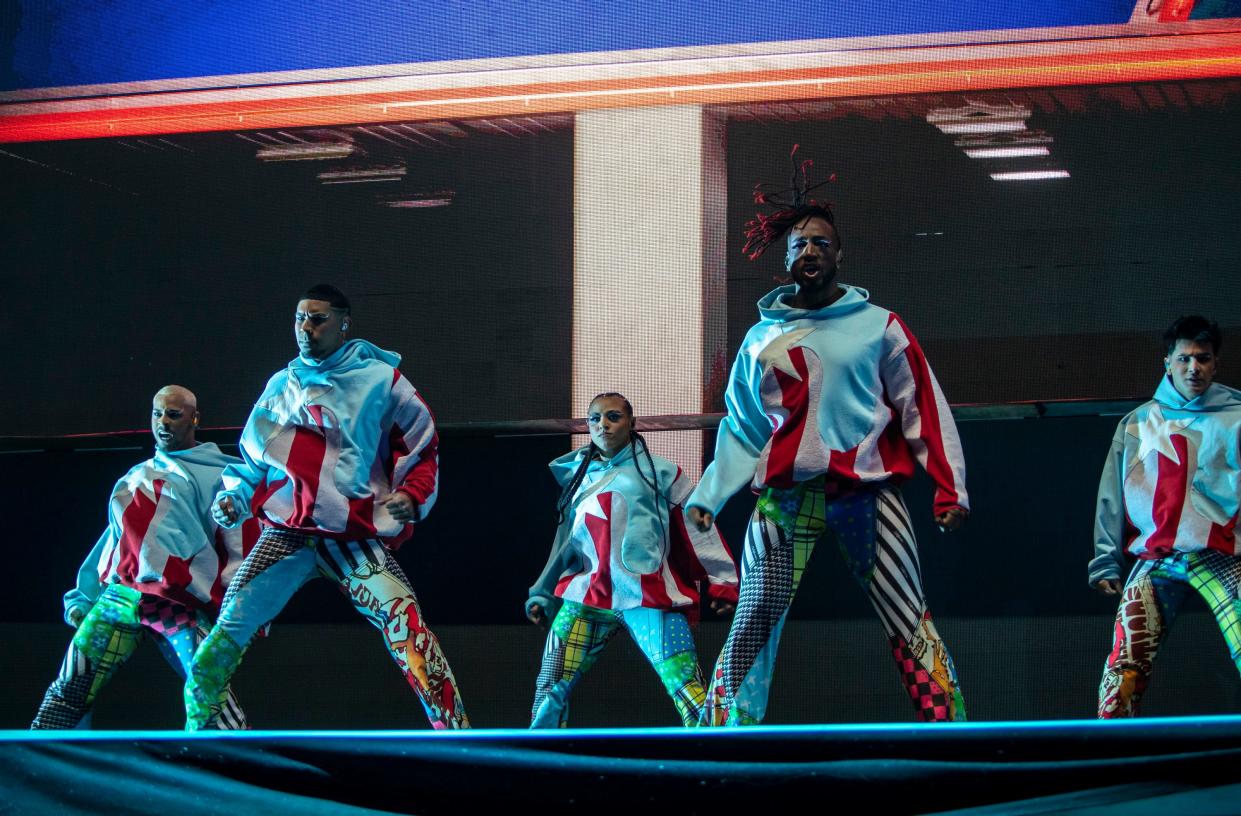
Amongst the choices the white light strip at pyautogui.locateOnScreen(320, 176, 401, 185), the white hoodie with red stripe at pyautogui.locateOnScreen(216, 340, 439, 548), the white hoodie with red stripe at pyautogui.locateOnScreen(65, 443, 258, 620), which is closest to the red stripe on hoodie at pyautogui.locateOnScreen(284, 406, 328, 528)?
the white hoodie with red stripe at pyautogui.locateOnScreen(216, 340, 439, 548)

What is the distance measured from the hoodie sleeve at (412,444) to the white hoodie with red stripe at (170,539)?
98cm

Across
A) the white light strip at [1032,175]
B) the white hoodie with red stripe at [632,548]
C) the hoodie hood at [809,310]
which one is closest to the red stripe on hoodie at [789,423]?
the hoodie hood at [809,310]

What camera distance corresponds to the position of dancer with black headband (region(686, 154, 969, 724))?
371cm

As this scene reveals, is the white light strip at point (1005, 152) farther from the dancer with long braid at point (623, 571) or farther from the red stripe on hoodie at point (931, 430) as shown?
the red stripe on hoodie at point (931, 430)

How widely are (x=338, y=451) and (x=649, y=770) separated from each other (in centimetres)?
234

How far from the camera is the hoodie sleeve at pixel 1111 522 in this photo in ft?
14.8

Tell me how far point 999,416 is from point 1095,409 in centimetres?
39

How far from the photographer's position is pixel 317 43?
20.4 ft

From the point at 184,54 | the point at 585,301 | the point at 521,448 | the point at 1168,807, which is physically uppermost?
Result: the point at 184,54

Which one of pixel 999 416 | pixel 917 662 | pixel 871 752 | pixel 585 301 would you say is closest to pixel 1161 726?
pixel 871 752

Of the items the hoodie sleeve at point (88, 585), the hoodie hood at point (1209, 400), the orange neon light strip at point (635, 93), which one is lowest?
the hoodie sleeve at point (88, 585)

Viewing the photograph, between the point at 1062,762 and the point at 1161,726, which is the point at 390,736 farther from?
the point at 1161,726

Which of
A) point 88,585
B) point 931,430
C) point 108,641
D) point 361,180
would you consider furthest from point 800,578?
point 361,180

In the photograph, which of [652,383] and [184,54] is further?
[184,54]
